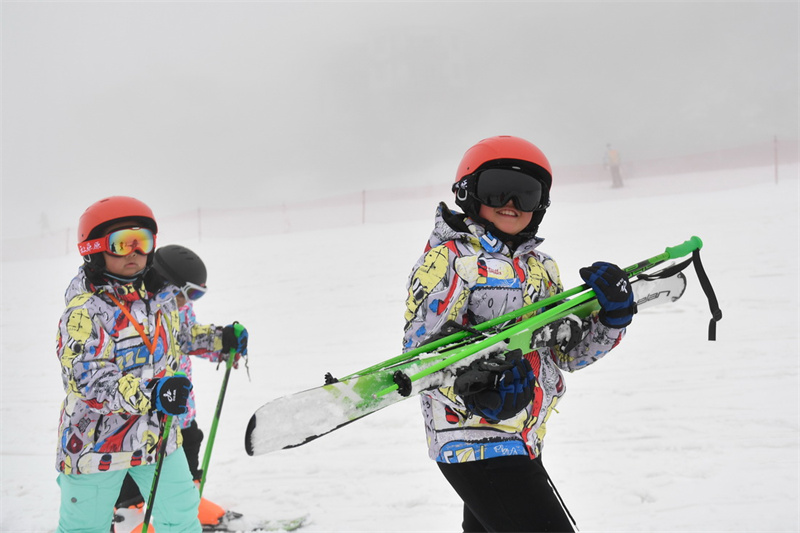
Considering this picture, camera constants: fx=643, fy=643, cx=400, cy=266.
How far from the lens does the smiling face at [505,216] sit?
2.55m

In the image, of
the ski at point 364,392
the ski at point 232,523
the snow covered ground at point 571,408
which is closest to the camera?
the ski at point 364,392

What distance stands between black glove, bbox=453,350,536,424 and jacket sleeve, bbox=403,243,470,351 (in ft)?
0.87

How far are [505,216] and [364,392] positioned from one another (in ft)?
3.01

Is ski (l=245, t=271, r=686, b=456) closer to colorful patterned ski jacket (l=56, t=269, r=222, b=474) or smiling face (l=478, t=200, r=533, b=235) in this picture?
smiling face (l=478, t=200, r=533, b=235)

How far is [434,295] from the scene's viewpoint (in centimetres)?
233

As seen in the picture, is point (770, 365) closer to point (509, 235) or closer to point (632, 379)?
point (632, 379)

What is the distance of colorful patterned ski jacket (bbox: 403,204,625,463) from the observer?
2342mm

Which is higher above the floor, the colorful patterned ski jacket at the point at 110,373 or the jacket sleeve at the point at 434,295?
the jacket sleeve at the point at 434,295

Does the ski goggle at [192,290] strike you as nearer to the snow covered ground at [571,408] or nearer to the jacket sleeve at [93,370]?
the jacket sleeve at [93,370]

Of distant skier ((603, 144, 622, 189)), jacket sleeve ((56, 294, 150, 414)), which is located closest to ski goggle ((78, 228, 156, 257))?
jacket sleeve ((56, 294, 150, 414))

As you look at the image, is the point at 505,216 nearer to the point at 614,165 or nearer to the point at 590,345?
the point at 590,345

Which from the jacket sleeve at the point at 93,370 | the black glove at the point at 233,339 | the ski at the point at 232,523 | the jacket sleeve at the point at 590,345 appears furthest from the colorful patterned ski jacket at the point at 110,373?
the jacket sleeve at the point at 590,345

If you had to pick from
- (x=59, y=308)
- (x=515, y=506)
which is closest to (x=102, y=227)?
(x=515, y=506)

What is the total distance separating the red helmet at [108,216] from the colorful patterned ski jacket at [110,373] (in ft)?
0.74
